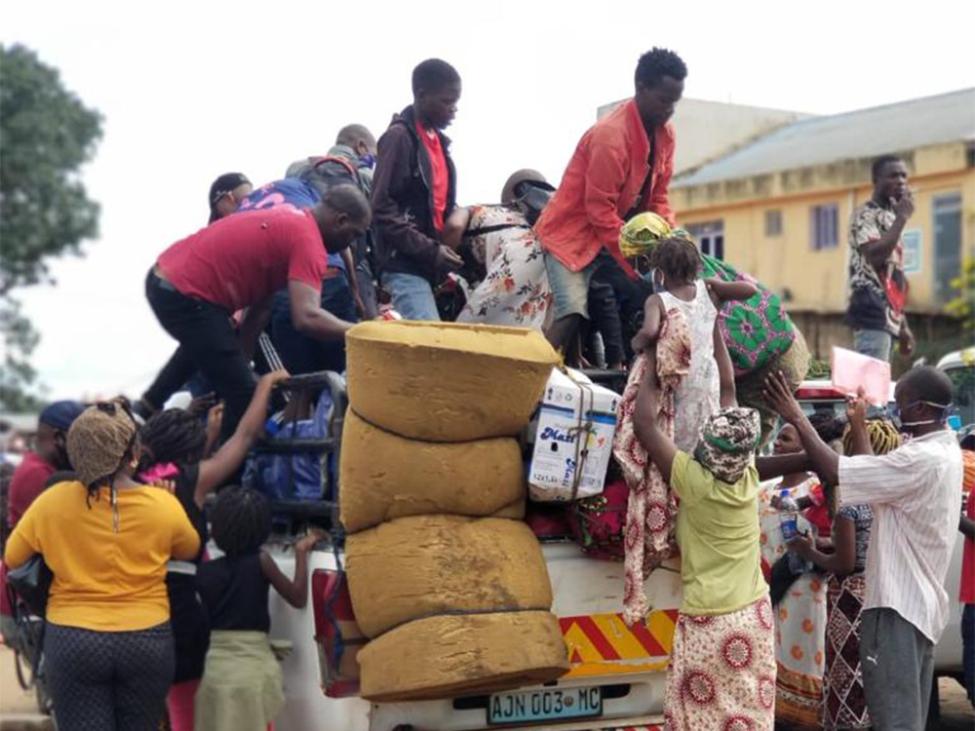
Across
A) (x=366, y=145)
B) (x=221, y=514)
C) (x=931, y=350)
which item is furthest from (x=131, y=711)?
(x=931, y=350)

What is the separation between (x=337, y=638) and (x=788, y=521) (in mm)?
2318

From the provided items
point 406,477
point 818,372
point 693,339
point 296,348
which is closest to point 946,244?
point 818,372

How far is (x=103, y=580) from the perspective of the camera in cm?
497

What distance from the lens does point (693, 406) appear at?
5.25m

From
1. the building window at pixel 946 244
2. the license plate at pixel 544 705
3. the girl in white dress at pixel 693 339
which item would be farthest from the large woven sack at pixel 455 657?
the building window at pixel 946 244

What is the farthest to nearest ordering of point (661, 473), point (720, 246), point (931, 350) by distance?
point (720, 246) → point (931, 350) → point (661, 473)

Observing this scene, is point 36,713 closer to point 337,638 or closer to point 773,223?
point 337,638

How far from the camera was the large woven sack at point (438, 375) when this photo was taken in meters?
4.76

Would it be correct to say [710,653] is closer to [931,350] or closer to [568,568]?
[568,568]

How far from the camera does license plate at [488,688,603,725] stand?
497 centimetres

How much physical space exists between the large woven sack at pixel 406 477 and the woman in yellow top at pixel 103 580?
0.68 metres

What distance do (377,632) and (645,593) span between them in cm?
97

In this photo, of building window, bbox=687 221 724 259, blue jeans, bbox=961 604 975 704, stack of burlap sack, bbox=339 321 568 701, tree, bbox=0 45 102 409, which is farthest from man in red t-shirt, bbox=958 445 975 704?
tree, bbox=0 45 102 409

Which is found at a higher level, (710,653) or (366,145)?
(366,145)
